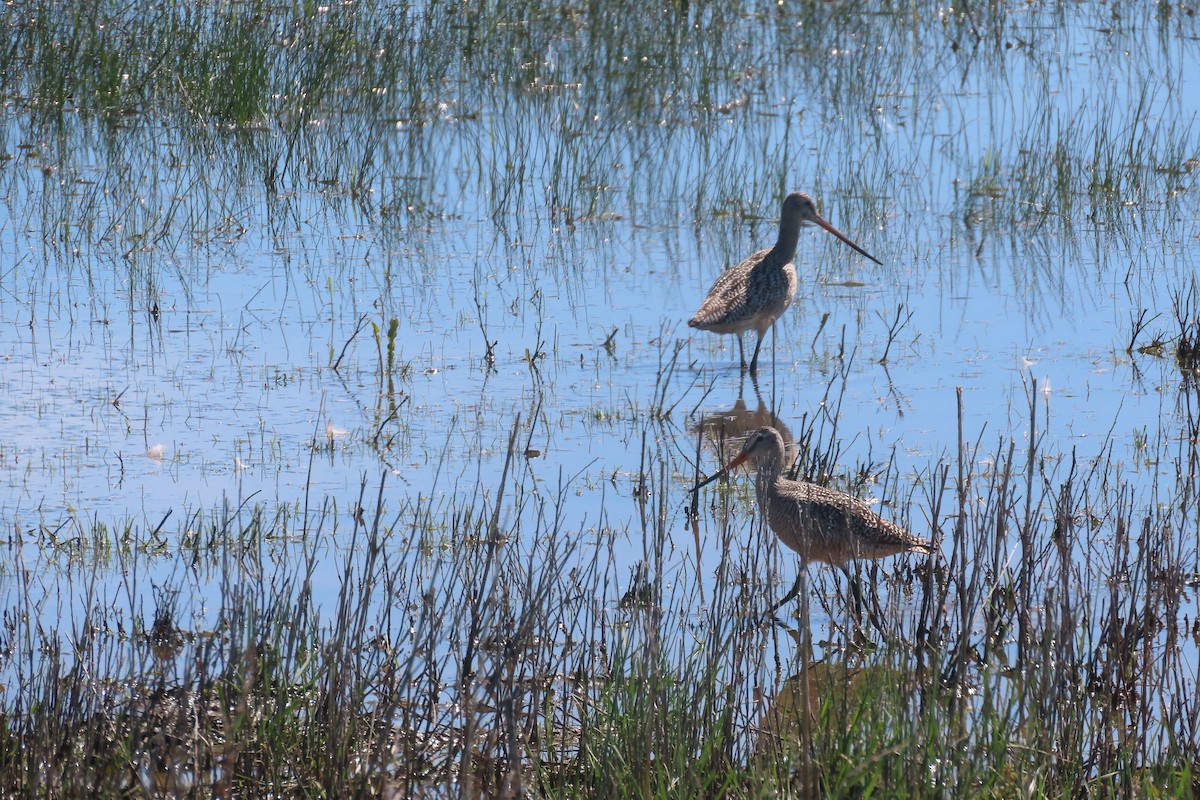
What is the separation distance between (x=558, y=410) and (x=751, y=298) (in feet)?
4.83

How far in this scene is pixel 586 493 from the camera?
691cm

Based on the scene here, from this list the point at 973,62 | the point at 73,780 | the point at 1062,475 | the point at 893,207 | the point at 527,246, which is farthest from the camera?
the point at 973,62

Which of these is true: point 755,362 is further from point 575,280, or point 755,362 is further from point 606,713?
point 606,713

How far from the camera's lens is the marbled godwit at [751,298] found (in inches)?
354

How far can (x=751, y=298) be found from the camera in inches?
356

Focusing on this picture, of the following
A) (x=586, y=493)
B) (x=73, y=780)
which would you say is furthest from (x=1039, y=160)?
(x=73, y=780)

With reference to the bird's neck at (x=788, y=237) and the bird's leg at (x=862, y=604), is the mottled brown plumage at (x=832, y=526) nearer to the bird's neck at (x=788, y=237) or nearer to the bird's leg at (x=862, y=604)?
the bird's leg at (x=862, y=604)

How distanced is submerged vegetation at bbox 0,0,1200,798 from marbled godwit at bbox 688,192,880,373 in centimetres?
27

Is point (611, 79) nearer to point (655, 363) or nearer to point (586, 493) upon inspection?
point (655, 363)

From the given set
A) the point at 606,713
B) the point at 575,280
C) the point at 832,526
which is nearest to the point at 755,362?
the point at 575,280

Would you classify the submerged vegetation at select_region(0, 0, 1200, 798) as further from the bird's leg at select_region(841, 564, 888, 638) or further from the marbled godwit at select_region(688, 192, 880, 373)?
the marbled godwit at select_region(688, 192, 880, 373)

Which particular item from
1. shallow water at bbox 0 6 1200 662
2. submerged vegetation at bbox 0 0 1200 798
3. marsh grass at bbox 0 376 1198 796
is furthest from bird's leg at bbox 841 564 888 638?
shallow water at bbox 0 6 1200 662

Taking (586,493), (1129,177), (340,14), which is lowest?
(586,493)

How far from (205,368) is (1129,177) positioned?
6.54 metres
